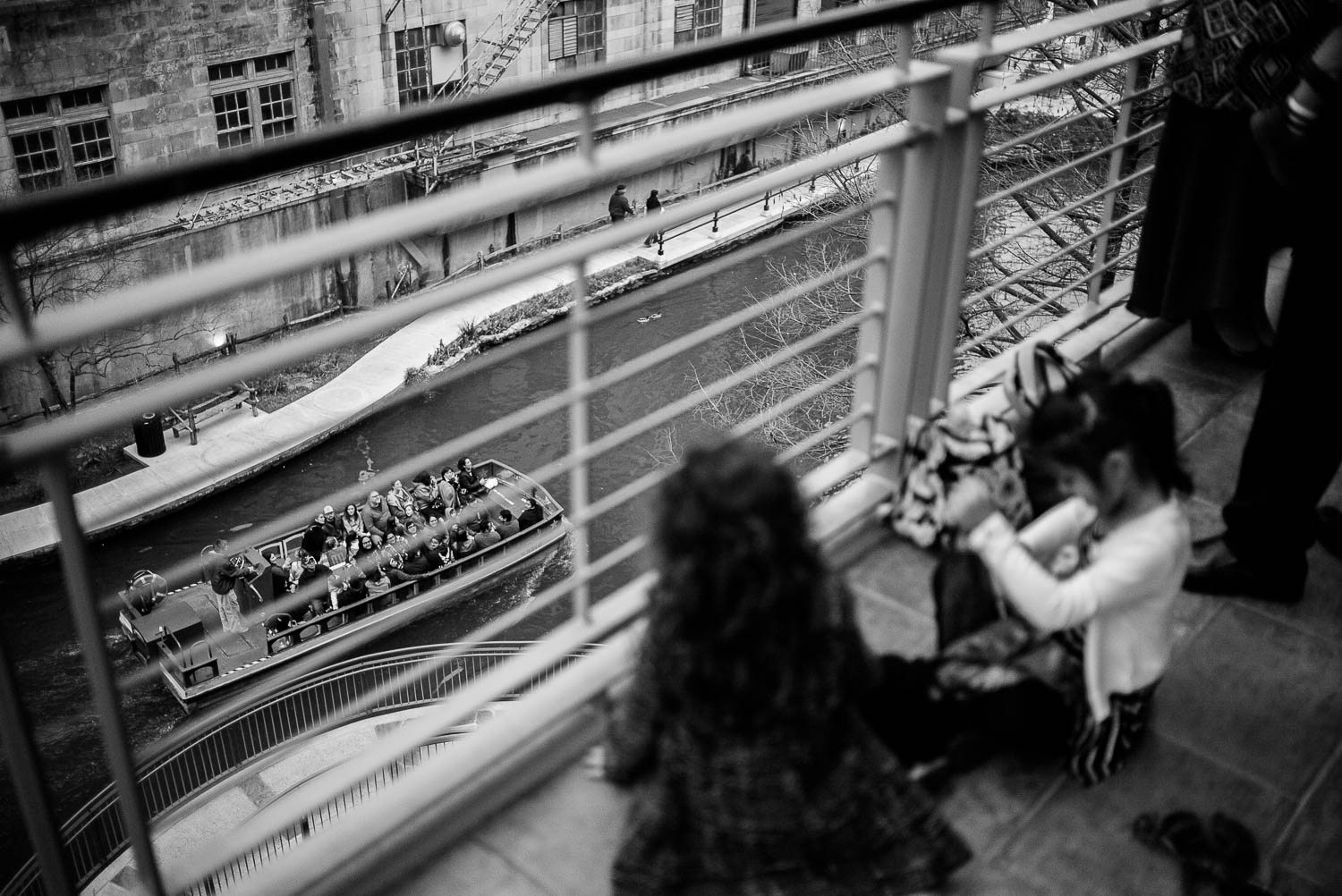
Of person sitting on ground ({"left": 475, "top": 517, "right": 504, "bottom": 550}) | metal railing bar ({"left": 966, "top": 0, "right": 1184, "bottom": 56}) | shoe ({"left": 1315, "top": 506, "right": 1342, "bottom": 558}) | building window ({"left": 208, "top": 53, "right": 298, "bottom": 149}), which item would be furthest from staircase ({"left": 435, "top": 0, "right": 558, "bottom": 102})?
shoe ({"left": 1315, "top": 506, "right": 1342, "bottom": 558})

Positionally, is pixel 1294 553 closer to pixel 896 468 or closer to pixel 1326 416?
pixel 1326 416

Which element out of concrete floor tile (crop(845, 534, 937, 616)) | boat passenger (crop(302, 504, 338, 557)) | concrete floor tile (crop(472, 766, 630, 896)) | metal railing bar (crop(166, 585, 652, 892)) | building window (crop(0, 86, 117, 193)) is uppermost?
metal railing bar (crop(166, 585, 652, 892))

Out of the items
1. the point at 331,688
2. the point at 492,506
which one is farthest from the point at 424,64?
the point at 331,688

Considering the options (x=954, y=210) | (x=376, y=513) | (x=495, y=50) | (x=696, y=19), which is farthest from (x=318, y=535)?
(x=696, y=19)

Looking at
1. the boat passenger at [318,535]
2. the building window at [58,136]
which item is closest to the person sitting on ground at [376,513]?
the boat passenger at [318,535]

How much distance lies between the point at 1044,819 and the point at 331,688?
12173 mm

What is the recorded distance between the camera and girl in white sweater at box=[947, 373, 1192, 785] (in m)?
1.98

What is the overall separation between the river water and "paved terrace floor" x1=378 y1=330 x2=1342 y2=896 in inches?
342

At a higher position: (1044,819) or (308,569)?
(1044,819)

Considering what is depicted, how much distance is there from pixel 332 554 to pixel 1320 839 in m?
14.0

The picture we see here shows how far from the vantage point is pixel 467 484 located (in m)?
17.3

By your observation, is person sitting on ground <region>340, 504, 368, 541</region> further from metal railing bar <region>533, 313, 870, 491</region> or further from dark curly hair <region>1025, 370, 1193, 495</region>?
dark curly hair <region>1025, 370, 1193, 495</region>

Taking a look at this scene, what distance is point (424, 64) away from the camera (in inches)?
896

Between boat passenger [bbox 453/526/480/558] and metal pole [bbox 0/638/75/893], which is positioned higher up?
metal pole [bbox 0/638/75/893]
